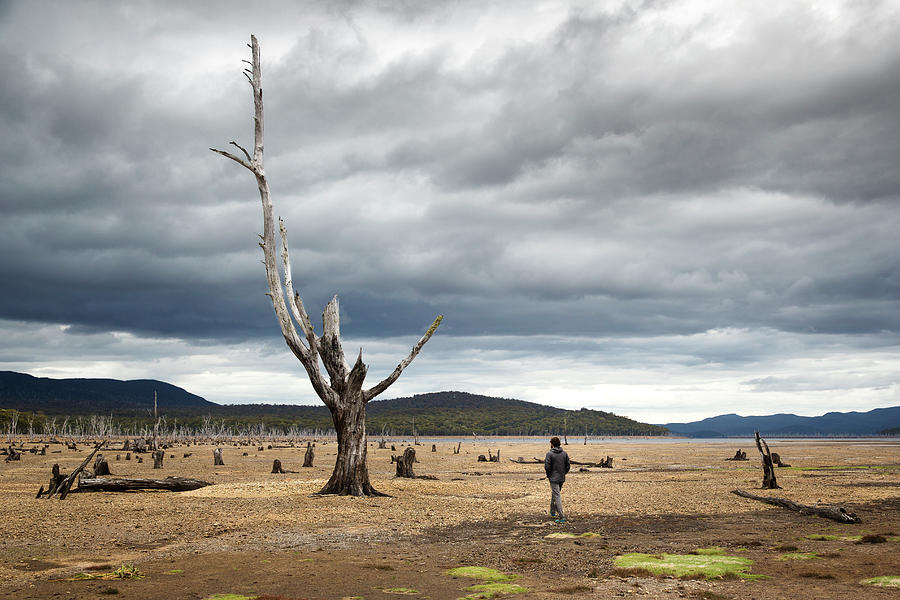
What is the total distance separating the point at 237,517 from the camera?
64.7ft

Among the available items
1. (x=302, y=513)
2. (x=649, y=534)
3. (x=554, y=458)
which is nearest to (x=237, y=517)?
(x=302, y=513)

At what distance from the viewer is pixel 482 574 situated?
11.9 metres

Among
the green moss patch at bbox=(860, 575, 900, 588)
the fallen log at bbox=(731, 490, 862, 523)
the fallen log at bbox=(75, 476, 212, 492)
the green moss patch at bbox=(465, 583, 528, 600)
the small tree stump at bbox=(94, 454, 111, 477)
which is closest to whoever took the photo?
the green moss patch at bbox=(465, 583, 528, 600)

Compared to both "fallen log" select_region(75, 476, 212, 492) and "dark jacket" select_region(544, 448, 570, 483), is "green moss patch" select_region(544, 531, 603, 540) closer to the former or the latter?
"dark jacket" select_region(544, 448, 570, 483)

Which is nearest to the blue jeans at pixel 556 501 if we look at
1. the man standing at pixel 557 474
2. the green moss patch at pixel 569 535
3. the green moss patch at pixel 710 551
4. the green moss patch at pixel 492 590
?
the man standing at pixel 557 474

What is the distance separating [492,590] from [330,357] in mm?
16898

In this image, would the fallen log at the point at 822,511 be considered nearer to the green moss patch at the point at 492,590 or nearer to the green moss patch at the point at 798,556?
the green moss patch at the point at 798,556

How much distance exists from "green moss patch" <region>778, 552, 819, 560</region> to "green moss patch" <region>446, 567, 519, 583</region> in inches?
209

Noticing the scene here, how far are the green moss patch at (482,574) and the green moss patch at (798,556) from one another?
5320 mm

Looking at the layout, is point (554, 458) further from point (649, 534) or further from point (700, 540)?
point (700, 540)

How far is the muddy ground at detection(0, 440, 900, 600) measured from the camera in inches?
427

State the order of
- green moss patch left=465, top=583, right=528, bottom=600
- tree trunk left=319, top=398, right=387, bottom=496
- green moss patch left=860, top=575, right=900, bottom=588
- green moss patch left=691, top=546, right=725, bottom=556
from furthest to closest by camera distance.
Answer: tree trunk left=319, top=398, right=387, bottom=496 → green moss patch left=691, top=546, right=725, bottom=556 → green moss patch left=860, top=575, right=900, bottom=588 → green moss patch left=465, top=583, right=528, bottom=600

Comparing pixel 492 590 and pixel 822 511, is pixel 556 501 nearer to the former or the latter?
pixel 822 511

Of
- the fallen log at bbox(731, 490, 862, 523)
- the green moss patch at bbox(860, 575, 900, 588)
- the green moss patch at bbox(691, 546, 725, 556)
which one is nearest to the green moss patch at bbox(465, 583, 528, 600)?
the green moss patch at bbox(691, 546, 725, 556)
